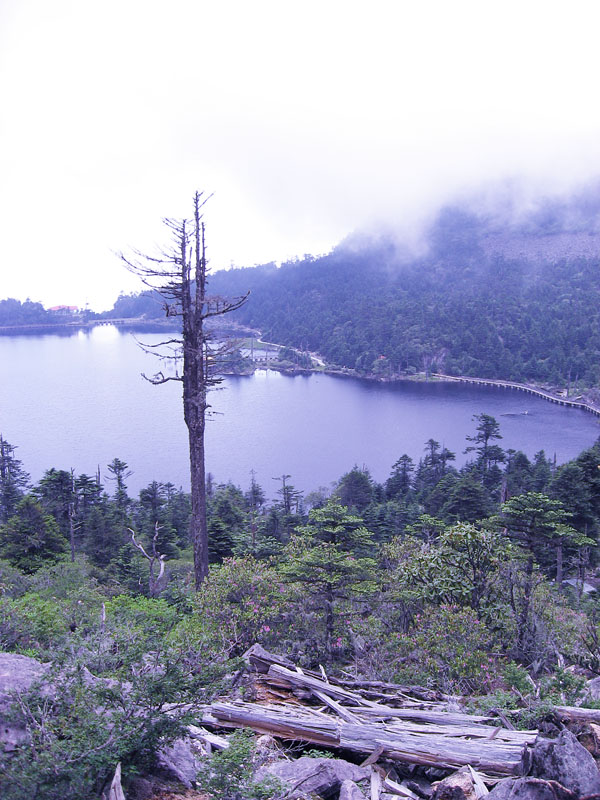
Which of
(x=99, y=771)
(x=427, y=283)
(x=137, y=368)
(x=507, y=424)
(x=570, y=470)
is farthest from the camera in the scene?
(x=427, y=283)

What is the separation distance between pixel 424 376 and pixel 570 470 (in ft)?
293

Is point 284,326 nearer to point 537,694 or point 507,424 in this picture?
point 507,424

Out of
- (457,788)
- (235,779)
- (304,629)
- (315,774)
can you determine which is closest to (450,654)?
(304,629)

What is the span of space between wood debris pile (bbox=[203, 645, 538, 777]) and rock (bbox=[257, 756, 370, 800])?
356 millimetres

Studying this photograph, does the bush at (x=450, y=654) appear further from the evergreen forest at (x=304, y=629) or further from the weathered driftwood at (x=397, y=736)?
the weathered driftwood at (x=397, y=736)

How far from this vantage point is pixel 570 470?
2864cm

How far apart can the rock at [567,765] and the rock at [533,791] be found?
2.6 inches

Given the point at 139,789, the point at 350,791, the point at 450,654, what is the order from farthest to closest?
the point at 450,654, the point at 350,791, the point at 139,789

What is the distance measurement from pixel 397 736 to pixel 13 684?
3355 mm

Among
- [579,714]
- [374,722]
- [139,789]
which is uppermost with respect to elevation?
[579,714]

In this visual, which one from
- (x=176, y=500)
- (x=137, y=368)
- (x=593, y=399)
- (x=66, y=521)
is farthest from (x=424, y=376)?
(x=66, y=521)

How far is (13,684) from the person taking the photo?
4727 millimetres

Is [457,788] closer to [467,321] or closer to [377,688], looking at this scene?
[377,688]

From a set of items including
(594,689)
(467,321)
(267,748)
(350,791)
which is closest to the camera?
(350,791)
